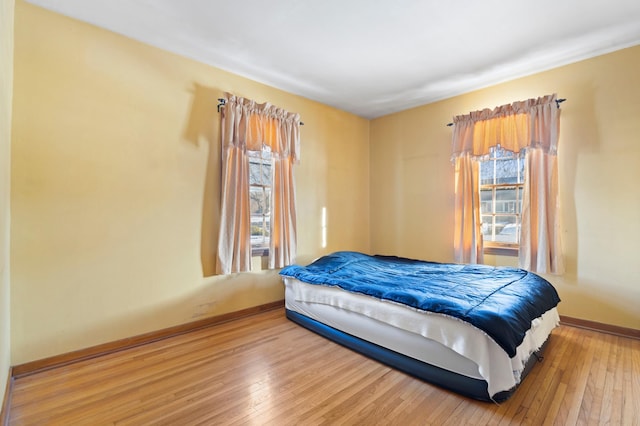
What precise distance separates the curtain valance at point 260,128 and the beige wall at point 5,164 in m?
1.60

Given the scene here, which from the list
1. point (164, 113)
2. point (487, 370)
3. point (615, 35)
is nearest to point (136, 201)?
point (164, 113)

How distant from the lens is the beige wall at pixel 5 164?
5.58 ft

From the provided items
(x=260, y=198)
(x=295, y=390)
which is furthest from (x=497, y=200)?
(x=295, y=390)

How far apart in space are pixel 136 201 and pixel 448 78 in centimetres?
366

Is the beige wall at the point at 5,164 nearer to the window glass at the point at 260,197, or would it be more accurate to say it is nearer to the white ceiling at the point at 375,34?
the white ceiling at the point at 375,34

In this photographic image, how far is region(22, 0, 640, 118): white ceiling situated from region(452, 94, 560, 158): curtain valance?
17.2 inches

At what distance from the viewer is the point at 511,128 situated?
3.31 meters

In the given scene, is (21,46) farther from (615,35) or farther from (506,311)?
(615,35)

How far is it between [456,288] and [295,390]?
5.00 ft

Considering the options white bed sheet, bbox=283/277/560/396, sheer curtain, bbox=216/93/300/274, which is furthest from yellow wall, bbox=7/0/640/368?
white bed sheet, bbox=283/277/560/396

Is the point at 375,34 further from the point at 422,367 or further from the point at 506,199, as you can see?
the point at 422,367

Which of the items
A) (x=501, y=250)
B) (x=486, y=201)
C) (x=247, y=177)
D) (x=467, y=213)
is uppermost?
(x=247, y=177)

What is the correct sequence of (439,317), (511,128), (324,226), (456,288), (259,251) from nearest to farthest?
(439,317) < (456,288) < (511,128) < (259,251) < (324,226)

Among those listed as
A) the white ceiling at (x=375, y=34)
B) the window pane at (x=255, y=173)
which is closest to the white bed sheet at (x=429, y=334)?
the window pane at (x=255, y=173)
